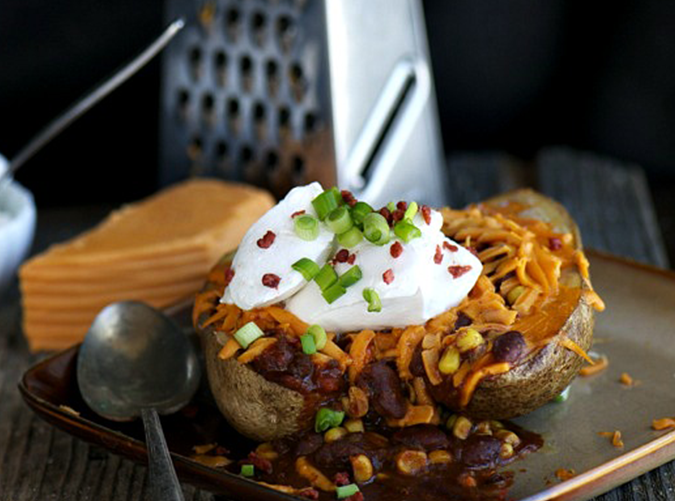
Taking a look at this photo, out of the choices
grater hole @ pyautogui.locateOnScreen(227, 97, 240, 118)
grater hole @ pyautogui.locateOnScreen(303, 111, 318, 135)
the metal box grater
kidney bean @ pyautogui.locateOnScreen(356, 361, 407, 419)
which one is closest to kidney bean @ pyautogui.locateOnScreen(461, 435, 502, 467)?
kidney bean @ pyautogui.locateOnScreen(356, 361, 407, 419)

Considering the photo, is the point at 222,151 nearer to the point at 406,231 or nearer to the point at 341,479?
the point at 406,231

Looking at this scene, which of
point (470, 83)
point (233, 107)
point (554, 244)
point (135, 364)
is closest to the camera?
point (554, 244)

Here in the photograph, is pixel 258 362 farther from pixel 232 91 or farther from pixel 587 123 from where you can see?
pixel 587 123

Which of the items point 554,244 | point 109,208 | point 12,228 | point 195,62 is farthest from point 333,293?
point 109,208

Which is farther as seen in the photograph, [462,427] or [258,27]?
[258,27]

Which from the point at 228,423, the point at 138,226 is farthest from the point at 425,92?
the point at 228,423

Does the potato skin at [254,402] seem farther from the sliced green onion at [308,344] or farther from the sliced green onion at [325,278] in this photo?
the sliced green onion at [325,278]
